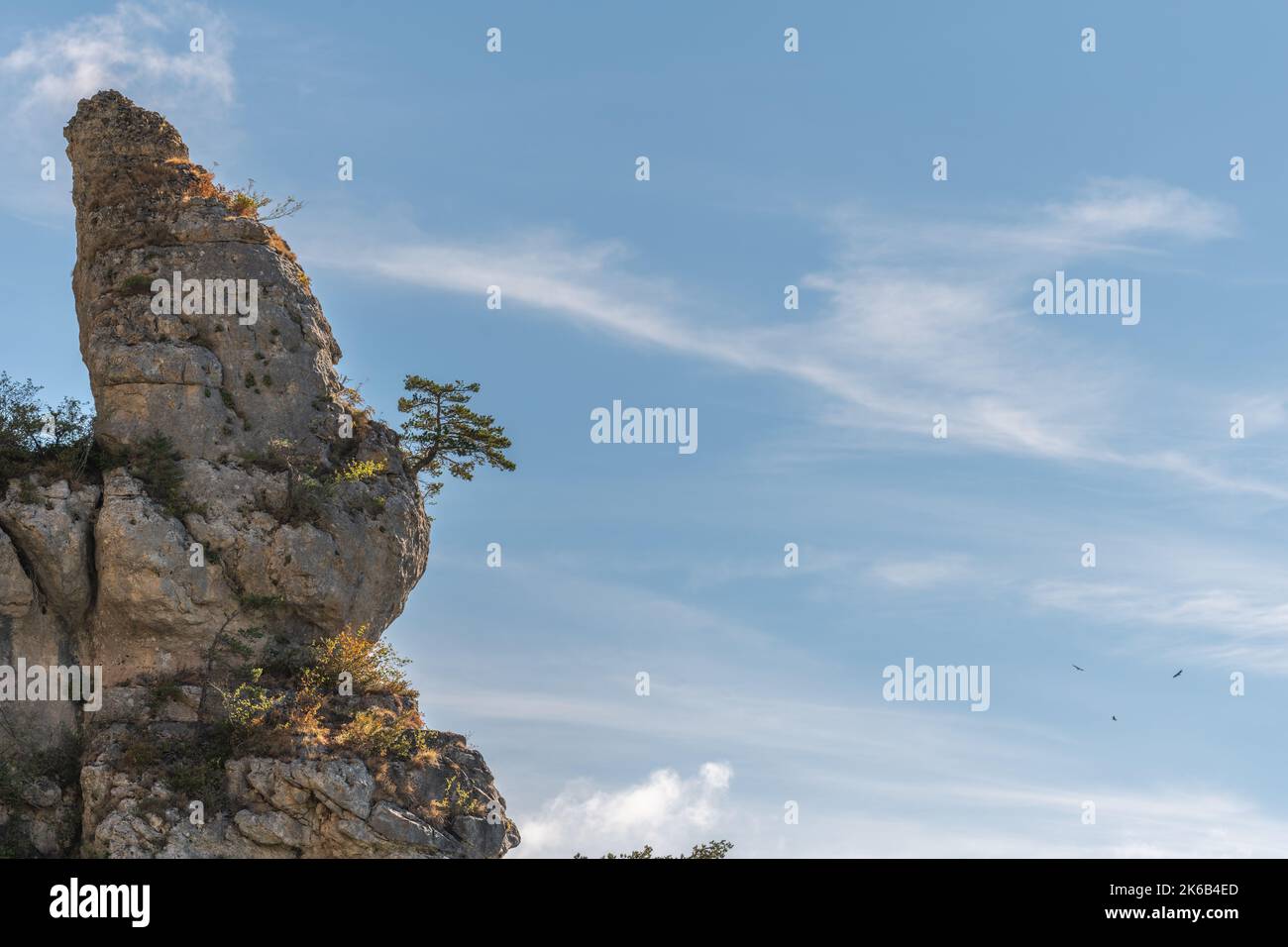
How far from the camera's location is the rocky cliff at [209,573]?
32.6 m

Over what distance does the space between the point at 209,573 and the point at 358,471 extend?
5.37 meters

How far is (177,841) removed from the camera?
31.6 meters

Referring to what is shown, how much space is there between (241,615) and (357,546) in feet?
12.3

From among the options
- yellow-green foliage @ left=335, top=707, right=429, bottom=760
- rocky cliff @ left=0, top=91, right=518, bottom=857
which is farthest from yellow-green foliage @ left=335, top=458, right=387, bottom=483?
yellow-green foliage @ left=335, top=707, right=429, bottom=760

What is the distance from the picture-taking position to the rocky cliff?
32.6 metres

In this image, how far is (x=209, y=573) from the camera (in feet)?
115

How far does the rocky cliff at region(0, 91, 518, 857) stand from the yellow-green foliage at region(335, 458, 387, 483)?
0.08 meters

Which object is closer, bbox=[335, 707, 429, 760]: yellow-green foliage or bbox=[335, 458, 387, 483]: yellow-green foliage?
bbox=[335, 707, 429, 760]: yellow-green foliage

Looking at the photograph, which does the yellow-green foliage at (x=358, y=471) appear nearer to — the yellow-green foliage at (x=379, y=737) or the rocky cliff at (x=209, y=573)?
the rocky cliff at (x=209, y=573)

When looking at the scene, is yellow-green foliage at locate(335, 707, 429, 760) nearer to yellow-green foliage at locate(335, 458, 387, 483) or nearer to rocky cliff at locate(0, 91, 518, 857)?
rocky cliff at locate(0, 91, 518, 857)
